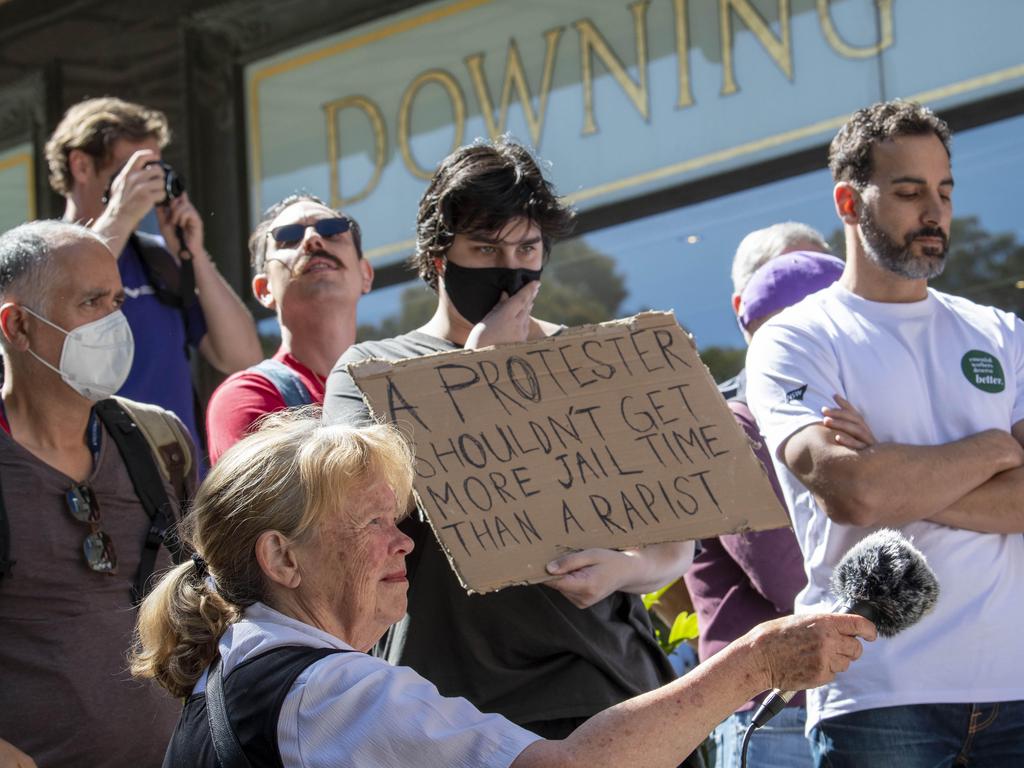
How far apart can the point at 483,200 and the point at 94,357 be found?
1075mm

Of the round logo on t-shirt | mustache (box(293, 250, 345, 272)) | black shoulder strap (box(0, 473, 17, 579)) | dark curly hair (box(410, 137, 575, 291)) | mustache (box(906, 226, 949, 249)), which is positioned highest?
dark curly hair (box(410, 137, 575, 291))

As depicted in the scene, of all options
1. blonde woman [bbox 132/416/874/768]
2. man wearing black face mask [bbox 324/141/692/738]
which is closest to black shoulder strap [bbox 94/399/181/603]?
man wearing black face mask [bbox 324/141/692/738]

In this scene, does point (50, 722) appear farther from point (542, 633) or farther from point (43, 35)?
point (43, 35)

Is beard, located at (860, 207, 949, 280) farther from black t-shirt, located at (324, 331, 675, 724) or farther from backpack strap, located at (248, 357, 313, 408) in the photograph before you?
backpack strap, located at (248, 357, 313, 408)

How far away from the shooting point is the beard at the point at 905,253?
11.9ft

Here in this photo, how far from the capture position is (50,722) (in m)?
3.38

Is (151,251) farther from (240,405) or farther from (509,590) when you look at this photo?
(509,590)

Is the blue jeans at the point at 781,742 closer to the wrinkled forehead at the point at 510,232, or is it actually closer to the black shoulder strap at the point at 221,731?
the wrinkled forehead at the point at 510,232

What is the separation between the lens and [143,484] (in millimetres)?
3725

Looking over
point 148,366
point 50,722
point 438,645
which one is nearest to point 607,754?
point 438,645

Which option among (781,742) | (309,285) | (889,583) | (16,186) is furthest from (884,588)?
(16,186)

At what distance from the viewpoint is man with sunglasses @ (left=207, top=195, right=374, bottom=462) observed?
422 centimetres

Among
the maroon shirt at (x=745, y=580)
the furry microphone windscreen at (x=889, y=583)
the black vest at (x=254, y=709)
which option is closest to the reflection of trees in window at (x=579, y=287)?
the maroon shirt at (x=745, y=580)

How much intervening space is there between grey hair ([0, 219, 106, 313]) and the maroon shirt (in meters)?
1.72
